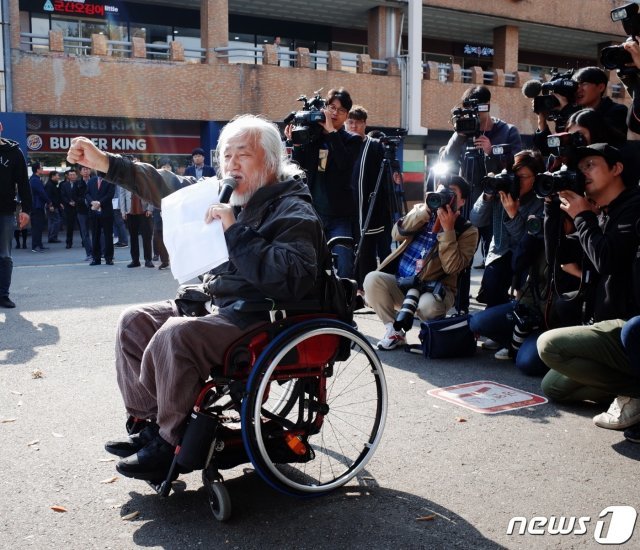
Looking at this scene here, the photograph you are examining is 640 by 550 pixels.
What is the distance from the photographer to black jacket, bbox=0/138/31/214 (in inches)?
344

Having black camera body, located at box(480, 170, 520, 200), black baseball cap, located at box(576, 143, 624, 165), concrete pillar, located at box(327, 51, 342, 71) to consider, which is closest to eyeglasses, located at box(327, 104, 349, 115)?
black camera body, located at box(480, 170, 520, 200)

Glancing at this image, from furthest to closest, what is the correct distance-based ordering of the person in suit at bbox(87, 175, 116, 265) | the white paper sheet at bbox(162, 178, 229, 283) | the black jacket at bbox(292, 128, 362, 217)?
the person in suit at bbox(87, 175, 116, 265) < the black jacket at bbox(292, 128, 362, 217) < the white paper sheet at bbox(162, 178, 229, 283)

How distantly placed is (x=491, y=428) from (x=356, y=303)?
1288 mm

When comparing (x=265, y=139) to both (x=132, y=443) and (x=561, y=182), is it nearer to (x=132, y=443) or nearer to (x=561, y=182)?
(x=132, y=443)

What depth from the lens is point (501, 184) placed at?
18.5ft

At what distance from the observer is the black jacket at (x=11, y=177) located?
28.6 feet

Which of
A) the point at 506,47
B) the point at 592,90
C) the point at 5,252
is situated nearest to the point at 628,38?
the point at 592,90

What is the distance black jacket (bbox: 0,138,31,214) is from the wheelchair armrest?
627 cm

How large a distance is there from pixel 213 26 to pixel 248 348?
23.4 m

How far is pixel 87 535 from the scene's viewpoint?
10.5 ft

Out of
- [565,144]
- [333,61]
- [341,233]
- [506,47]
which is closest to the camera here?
[565,144]

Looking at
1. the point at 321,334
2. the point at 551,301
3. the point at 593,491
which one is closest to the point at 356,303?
the point at 321,334

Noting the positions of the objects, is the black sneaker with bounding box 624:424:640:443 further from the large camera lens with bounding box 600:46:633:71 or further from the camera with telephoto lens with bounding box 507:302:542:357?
the large camera lens with bounding box 600:46:633:71

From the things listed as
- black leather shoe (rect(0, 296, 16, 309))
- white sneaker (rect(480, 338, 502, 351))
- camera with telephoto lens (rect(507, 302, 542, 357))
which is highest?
camera with telephoto lens (rect(507, 302, 542, 357))
